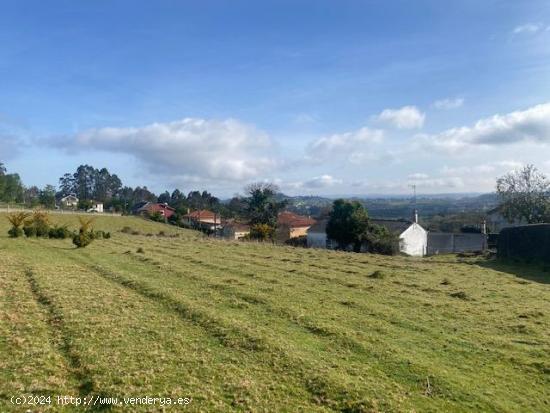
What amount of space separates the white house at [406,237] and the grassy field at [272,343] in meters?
33.0

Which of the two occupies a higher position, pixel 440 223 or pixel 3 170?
pixel 3 170

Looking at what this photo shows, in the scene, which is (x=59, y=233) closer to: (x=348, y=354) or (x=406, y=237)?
(x=348, y=354)

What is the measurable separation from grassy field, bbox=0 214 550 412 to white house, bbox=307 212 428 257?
33014 mm

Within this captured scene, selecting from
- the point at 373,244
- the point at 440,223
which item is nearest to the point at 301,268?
the point at 373,244

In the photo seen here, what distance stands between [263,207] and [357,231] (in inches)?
821

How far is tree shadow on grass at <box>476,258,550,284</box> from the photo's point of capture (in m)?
21.0

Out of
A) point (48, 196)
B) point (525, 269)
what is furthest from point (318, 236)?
point (48, 196)

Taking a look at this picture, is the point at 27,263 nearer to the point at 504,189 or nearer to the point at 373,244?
the point at 373,244

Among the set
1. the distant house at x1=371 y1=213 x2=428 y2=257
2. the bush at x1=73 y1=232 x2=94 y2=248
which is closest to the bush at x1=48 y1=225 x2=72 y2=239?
the bush at x1=73 y1=232 x2=94 y2=248

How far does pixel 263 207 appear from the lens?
207 ft

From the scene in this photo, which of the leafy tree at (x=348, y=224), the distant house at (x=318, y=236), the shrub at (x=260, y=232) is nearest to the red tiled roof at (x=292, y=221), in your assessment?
the distant house at (x=318, y=236)

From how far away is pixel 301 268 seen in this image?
779 inches

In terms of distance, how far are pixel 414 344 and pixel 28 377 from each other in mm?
6342

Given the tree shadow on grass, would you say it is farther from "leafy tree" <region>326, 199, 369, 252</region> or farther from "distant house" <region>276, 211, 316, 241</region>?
"distant house" <region>276, 211, 316, 241</region>
